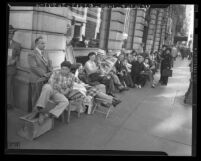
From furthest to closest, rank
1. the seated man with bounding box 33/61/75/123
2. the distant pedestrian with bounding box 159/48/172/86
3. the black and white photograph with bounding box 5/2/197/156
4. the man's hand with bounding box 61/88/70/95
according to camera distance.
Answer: the distant pedestrian with bounding box 159/48/172/86 → the man's hand with bounding box 61/88/70/95 → the seated man with bounding box 33/61/75/123 → the black and white photograph with bounding box 5/2/197/156

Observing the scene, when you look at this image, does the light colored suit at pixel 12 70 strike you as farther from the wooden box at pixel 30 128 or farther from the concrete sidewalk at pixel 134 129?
the wooden box at pixel 30 128

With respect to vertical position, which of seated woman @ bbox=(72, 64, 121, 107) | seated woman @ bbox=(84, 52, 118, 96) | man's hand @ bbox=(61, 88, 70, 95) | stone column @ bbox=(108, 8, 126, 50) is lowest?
seated woman @ bbox=(72, 64, 121, 107)

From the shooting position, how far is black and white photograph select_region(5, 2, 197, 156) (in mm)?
3350

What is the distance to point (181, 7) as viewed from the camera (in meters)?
3.23

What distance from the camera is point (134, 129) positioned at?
13.1 ft

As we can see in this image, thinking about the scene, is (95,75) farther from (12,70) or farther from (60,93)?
(12,70)

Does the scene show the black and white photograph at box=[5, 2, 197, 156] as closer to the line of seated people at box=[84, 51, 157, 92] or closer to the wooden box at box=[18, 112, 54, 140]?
the wooden box at box=[18, 112, 54, 140]

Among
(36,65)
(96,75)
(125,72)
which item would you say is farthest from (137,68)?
(36,65)

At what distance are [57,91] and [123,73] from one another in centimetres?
270

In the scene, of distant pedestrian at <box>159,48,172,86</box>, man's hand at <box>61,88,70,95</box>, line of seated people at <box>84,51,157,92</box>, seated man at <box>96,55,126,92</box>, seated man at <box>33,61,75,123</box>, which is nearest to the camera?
seated man at <box>33,61,75,123</box>

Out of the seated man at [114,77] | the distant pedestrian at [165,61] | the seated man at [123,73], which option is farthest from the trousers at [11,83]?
the seated man at [123,73]

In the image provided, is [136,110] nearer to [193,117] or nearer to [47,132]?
[193,117]

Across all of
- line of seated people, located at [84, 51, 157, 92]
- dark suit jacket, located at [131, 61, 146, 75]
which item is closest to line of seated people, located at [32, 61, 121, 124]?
line of seated people, located at [84, 51, 157, 92]

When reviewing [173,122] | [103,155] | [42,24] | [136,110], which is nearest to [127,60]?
[136,110]
